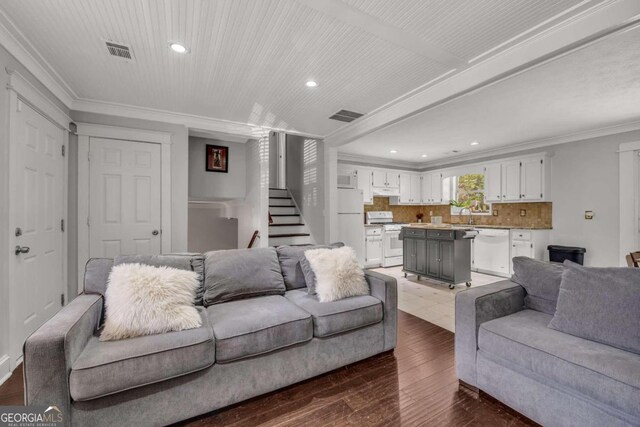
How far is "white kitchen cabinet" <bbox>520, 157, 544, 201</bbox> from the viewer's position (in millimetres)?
4953

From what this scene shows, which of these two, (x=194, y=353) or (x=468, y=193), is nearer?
(x=194, y=353)

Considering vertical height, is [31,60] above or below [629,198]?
above

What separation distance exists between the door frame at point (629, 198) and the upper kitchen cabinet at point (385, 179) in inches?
147

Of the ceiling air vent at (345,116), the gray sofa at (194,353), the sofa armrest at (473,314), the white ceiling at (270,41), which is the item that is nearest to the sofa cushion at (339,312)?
the gray sofa at (194,353)

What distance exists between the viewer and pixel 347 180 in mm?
6094

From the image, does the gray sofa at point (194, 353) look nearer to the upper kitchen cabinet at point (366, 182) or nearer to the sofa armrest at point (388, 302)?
the sofa armrest at point (388, 302)

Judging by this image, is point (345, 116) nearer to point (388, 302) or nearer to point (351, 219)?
point (351, 219)

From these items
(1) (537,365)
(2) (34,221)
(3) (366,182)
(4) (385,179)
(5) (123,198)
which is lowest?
(1) (537,365)

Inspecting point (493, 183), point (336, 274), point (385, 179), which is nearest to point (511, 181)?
point (493, 183)

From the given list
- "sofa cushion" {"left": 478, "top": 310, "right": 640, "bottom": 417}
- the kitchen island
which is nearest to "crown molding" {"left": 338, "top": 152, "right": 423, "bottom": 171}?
the kitchen island

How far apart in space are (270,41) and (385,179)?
4.92 m

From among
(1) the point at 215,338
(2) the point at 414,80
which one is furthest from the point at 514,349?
(2) the point at 414,80

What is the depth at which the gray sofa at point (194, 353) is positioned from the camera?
130 cm

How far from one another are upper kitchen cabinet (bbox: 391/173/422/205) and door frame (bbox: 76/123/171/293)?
5.06 m
